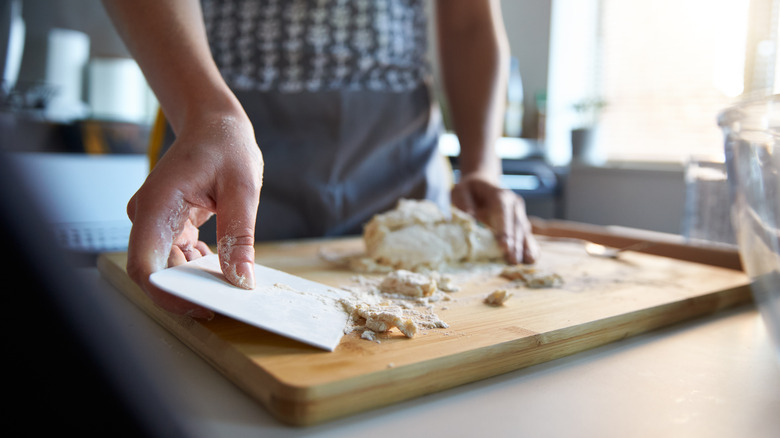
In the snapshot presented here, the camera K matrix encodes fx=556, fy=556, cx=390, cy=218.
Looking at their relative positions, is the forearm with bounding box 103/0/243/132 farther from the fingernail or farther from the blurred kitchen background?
the blurred kitchen background

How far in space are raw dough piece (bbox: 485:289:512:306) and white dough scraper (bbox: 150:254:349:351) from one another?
0.20 m

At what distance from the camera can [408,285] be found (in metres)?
0.73

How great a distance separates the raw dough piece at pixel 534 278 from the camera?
0.81 metres

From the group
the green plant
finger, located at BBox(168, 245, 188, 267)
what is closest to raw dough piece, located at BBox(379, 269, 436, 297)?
finger, located at BBox(168, 245, 188, 267)

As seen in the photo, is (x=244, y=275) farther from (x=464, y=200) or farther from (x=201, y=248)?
(x=464, y=200)

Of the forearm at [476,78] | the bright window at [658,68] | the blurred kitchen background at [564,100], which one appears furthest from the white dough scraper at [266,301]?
the bright window at [658,68]

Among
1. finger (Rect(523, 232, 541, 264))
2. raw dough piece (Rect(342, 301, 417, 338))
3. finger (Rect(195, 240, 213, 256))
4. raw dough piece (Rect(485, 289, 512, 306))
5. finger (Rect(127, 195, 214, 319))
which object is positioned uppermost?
finger (Rect(127, 195, 214, 319))

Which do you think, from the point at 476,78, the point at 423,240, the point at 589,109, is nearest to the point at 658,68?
the point at 589,109

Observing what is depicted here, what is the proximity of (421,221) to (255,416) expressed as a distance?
597mm

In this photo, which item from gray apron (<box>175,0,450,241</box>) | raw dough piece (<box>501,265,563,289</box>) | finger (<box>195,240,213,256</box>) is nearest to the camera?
finger (<box>195,240,213,256</box>)

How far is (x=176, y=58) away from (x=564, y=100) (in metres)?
2.84

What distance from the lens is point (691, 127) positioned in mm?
2518

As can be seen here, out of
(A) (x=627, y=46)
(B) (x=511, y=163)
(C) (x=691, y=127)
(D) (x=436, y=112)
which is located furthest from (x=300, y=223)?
(A) (x=627, y=46)

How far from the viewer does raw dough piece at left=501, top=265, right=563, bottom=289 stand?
31.9 inches
